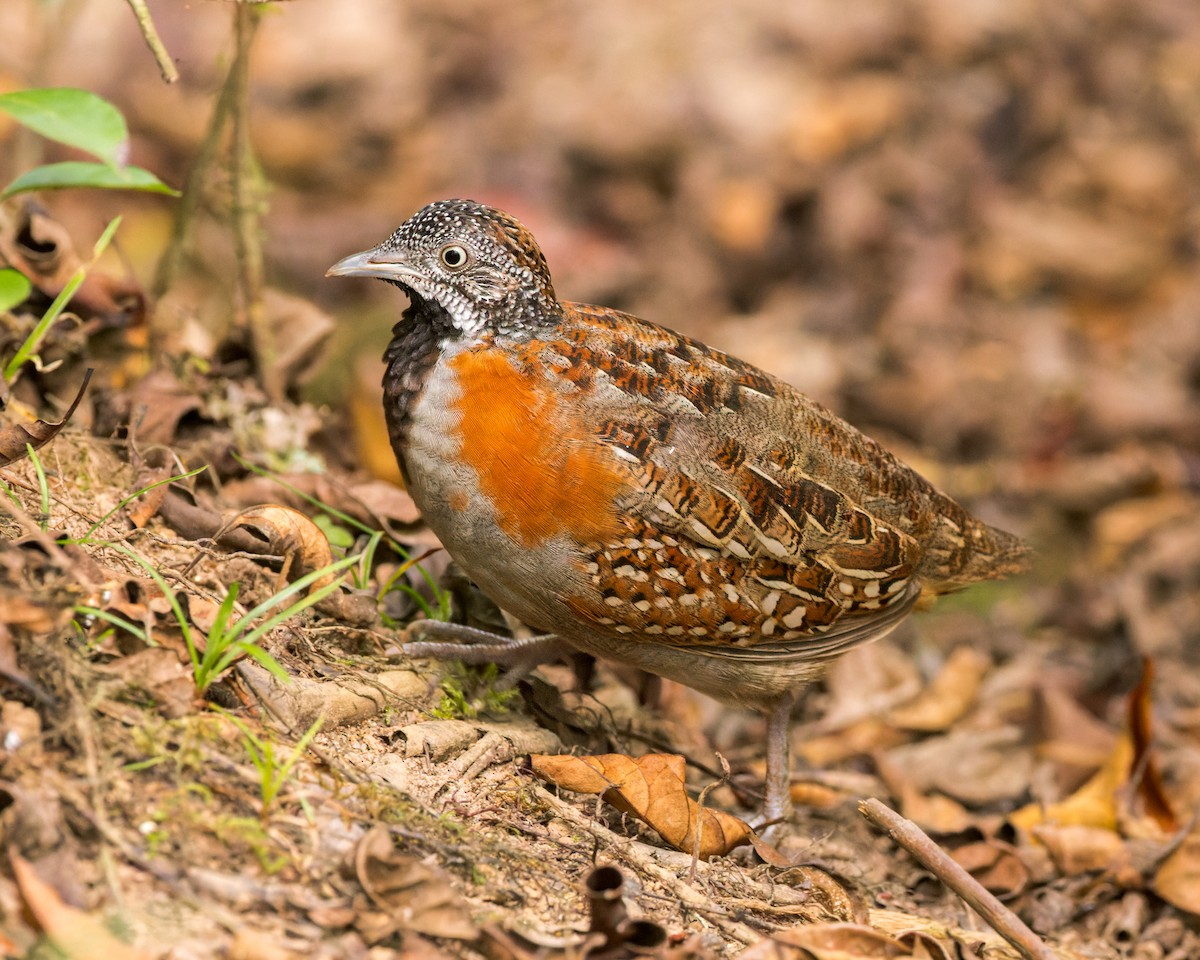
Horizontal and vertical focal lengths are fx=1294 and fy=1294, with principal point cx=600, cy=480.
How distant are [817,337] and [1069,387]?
176cm

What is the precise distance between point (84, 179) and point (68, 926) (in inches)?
85.5

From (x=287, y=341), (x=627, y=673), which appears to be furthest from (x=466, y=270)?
(x=627, y=673)

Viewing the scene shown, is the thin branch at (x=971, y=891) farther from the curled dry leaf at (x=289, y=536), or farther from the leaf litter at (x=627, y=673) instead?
the curled dry leaf at (x=289, y=536)

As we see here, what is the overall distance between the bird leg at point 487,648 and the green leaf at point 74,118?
1.94 m

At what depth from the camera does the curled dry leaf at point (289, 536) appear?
4324 millimetres

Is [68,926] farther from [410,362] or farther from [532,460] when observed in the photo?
[410,362]

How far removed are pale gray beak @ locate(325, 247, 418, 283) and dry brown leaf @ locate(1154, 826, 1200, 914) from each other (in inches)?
148

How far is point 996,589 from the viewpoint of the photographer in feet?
25.0

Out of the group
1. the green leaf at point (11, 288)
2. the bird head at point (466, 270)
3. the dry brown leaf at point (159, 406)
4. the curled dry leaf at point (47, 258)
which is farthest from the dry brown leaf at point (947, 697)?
the green leaf at point (11, 288)

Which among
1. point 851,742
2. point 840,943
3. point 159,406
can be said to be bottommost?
point 851,742

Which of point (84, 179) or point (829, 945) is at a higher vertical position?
point (84, 179)

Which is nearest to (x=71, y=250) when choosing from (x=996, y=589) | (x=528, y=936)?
(x=528, y=936)

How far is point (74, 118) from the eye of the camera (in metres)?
3.59

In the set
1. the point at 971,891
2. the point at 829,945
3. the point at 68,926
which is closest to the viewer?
the point at 68,926
